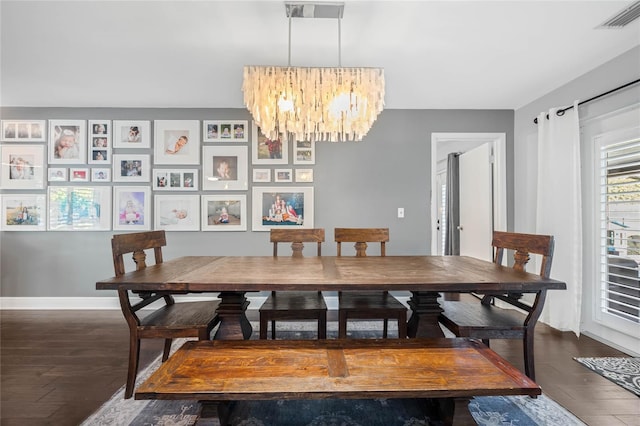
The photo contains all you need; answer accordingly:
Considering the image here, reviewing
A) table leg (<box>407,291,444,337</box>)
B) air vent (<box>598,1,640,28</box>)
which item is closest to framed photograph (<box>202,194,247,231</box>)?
table leg (<box>407,291,444,337</box>)

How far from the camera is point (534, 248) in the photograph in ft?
5.90

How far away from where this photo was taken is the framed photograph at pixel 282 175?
11.3 feet

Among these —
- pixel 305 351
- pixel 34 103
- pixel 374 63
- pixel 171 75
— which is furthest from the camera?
pixel 34 103

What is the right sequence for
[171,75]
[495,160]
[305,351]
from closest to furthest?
[305,351] → [171,75] → [495,160]

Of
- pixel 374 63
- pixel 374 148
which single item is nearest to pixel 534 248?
pixel 374 63

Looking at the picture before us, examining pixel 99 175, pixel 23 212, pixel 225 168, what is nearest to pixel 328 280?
pixel 225 168

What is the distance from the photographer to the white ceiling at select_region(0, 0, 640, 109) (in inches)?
73.1

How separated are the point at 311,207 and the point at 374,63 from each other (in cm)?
163

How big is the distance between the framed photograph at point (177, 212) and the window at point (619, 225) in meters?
3.90

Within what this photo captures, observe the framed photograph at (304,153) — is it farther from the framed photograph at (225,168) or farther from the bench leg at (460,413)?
the bench leg at (460,413)

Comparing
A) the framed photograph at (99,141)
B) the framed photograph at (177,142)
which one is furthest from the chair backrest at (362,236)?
the framed photograph at (99,141)

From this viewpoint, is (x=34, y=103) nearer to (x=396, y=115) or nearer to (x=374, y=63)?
(x=374, y=63)

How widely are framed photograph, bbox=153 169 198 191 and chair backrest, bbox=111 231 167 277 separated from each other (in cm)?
133

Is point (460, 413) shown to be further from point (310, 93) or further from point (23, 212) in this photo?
point (23, 212)
